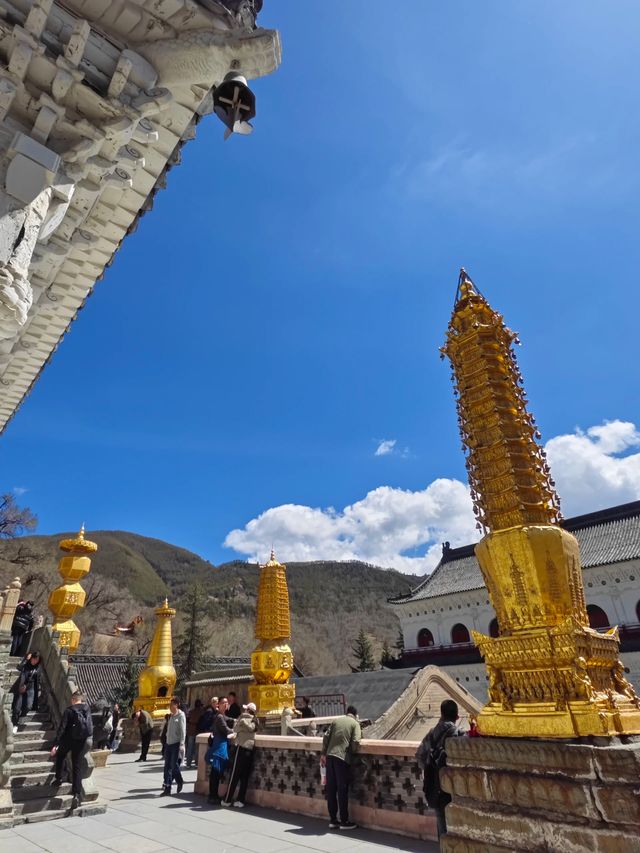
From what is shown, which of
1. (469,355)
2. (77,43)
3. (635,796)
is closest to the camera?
(635,796)

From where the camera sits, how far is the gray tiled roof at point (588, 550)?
2910cm

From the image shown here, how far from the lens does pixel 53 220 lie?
4516 mm

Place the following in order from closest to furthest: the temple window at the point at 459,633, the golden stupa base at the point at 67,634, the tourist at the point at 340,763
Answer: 1. the tourist at the point at 340,763
2. the golden stupa base at the point at 67,634
3. the temple window at the point at 459,633

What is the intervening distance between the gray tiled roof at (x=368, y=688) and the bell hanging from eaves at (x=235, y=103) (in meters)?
14.2

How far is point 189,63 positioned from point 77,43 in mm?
1109

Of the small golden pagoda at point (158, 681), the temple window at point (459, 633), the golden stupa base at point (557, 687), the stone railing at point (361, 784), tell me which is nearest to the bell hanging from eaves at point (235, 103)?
the golden stupa base at point (557, 687)

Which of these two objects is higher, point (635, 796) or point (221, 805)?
point (635, 796)

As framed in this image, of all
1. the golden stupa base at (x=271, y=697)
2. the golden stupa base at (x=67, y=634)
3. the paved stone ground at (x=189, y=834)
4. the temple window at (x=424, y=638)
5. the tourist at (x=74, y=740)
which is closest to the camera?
the paved stone ground at (x=189, y=834)

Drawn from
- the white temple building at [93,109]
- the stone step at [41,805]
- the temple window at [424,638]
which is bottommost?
the stone step at [41,805]

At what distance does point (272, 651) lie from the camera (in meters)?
13.6

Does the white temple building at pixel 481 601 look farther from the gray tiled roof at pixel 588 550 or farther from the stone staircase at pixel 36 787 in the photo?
the stone staircase at pixel 36 787

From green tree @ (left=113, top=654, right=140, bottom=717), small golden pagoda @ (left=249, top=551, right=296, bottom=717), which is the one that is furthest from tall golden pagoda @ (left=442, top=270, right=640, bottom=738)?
green tree @ (left=113, top=654, right=140, bottom=717)

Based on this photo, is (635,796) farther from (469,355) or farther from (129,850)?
(129,850)

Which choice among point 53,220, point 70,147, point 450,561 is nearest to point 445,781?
point 53,220
